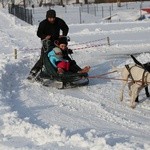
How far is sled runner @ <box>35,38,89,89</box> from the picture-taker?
34.1ft

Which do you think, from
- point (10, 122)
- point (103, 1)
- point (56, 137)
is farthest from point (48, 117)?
point (103, 1)

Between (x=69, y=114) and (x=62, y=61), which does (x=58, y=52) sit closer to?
(x=62, y=61)

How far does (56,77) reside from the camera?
10.4 metres

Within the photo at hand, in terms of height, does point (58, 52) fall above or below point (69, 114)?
above

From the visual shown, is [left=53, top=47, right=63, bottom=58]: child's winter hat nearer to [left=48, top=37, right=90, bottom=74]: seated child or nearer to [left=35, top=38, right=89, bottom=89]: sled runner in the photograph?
[left=48, top=37, right=90, bottom=74]: seated child

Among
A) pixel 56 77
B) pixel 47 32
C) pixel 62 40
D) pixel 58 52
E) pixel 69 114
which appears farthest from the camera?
pixel 47 32

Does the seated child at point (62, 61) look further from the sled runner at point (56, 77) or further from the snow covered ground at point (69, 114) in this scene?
the snow covered ground at point (69, 114)

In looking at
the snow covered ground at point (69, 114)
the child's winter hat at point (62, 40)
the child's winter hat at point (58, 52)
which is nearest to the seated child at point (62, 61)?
the child's winter hat at point (58, 52)

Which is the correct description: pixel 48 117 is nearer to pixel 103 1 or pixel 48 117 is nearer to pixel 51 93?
pixel 51 93

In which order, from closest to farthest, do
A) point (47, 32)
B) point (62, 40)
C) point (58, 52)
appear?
point (58, 52), point (62, 40), point (47, 32)

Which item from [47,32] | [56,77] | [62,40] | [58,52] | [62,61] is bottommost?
[56,77]

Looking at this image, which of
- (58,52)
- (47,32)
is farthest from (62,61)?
(47,32)

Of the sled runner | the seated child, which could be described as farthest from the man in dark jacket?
the seated child

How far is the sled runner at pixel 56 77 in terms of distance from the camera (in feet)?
34.1
